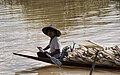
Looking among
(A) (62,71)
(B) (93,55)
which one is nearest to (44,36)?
(A) (62,71)

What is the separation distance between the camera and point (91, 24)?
17.3 meters

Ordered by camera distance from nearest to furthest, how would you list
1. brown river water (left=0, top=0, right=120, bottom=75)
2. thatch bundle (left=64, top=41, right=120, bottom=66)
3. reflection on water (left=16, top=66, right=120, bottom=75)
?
1. thatch bundle (left=64, top=41, right=120, bottom=66)
2. reflection on water (left=16, top=66, right=120, bottom=75)
3. brown river water (left=0, top=0, right=120, bottom=75)

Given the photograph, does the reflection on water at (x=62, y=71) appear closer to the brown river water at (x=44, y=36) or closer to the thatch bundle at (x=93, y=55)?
the brown river water at (x=44, y=36)

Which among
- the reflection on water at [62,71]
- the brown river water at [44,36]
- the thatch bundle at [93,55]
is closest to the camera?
the thatch bundle at [93,55]

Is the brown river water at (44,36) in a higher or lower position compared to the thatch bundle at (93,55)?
lower

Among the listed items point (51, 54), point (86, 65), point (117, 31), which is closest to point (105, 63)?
point (86, 65)

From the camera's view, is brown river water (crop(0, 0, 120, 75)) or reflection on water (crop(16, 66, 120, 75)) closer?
reflection on water (crop(16, 66, 120, 75))

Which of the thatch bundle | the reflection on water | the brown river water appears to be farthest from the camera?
the brown river water

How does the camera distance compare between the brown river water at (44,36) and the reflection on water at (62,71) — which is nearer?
the reflection on water at (62,71)

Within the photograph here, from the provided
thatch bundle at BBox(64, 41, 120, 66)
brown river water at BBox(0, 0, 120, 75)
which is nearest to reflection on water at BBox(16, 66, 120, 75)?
brown river water at BBox(0, 0, 120, 75)

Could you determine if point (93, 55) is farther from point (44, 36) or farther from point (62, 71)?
point (44, 36)

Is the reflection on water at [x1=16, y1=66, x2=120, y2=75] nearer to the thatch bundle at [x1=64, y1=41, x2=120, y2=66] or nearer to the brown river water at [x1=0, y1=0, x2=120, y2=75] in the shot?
the brown river water at [x1=0, y1=0, x2=120, y2=75]

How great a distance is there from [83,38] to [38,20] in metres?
5.94

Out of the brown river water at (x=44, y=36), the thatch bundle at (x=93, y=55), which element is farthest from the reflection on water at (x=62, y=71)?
the thatch bundle at (x=93, y=55)
